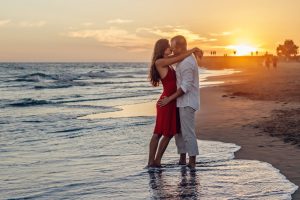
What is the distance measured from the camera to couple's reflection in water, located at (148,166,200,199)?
5.56m

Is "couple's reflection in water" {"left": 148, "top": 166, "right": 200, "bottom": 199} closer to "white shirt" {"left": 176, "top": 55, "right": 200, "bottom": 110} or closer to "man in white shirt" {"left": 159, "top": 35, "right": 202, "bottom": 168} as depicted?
"man in white shirt" {"left": 159, "top": 35, "right": 202, "bottom": 168}

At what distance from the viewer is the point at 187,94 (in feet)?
22.9

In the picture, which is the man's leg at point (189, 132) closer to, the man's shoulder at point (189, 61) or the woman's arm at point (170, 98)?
the woman's arm at point (170, 98)

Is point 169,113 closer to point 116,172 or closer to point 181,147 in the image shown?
point 181,147

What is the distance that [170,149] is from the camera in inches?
340

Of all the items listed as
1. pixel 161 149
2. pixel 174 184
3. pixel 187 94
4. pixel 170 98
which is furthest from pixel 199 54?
pixel 174 184

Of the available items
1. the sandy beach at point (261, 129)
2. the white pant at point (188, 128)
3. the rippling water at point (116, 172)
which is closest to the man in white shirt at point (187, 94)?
the white pant at point (188, 128)

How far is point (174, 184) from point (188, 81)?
62.4 inches

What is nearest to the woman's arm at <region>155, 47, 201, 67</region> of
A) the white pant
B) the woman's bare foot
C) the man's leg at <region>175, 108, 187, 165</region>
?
the white pant

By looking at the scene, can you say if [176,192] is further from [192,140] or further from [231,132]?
[231,132]

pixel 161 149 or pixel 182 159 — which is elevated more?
pixel 161 149

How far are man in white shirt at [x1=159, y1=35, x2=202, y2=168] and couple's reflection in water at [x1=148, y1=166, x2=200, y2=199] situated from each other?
0.37 metres

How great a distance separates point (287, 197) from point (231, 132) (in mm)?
4689

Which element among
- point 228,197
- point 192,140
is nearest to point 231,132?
point 192,140
